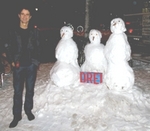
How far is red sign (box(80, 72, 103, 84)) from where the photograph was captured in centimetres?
609

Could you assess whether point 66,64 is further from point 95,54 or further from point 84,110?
point 84,110

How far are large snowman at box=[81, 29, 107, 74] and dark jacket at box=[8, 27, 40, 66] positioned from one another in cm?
223

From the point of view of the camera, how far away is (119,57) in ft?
18.2

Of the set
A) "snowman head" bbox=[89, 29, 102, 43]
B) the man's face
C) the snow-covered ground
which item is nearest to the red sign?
the snow-covered ground

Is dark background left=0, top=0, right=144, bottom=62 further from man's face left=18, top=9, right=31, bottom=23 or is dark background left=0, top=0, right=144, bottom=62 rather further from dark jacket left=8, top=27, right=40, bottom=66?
man's face left=18, top=9, right=31, bottom=23

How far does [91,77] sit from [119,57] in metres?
1.06

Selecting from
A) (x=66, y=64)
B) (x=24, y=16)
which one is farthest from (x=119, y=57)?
(x=24, y=16)

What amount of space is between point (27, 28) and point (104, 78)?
2674 millimetres

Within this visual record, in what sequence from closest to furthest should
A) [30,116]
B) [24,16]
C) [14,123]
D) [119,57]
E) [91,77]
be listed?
1. [24,16]
2. [14,123]
3. [30,116]
4. [119,57]
5. [91,77]

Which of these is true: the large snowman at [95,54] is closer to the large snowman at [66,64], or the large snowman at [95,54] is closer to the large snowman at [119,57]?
the large snowman at [66,64]

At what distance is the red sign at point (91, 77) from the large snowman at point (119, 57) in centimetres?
49

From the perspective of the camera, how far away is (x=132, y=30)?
14531mm

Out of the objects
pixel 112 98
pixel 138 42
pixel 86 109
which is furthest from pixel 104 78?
pixel 138 42

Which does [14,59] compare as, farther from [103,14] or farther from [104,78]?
[103,14]
